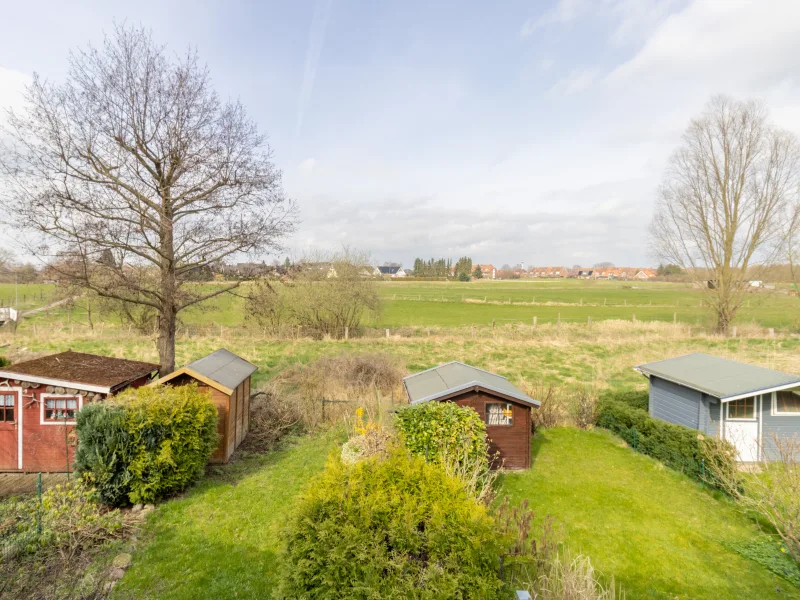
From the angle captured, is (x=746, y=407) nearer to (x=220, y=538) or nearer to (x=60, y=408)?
(x=220, y=538)

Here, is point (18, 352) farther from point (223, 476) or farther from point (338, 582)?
point (338, 582)

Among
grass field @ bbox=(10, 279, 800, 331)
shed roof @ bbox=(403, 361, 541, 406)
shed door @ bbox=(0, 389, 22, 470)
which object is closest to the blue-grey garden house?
shed roof @ bbox=(403, 361, 541, 406)

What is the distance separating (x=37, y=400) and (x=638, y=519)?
45.9 feet

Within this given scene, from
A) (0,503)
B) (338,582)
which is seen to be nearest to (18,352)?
(0,503)

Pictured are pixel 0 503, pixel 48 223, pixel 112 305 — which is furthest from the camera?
pixel 112 305

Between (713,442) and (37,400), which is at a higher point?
(37,400)

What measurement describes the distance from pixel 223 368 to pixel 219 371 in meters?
0.50

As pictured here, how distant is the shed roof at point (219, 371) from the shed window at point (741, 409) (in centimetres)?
1386

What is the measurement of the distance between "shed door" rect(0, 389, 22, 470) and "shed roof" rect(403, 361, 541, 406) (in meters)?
9.45

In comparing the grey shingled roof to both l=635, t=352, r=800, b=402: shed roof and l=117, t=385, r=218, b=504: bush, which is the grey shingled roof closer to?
l=117, t=385, r=218, b=504: bush

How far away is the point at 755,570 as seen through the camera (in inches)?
286

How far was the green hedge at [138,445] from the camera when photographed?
7977 mm

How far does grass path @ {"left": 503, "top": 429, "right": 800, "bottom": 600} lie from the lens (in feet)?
22.7

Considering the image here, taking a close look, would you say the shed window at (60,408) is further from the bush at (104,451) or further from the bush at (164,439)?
the bush at (104,451)
